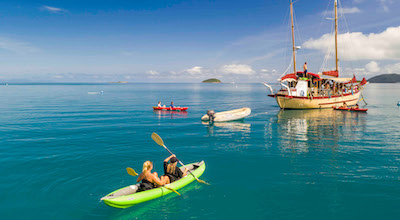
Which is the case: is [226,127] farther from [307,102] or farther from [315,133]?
[307,102]

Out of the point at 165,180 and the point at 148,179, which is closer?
the point at 148,179

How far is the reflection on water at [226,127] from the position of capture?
25.6 m

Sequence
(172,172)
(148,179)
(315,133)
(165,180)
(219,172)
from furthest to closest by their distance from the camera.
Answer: (315,133), (219,172), (172,172), (165,180), (148,179)

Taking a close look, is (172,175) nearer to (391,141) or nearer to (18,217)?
(18,217)

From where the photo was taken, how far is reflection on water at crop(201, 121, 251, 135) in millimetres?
25609

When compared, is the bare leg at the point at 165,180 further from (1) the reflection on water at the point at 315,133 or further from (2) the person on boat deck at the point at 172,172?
(1) the reflection on water at the point at 315,133

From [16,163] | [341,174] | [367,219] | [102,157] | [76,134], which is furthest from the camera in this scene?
[76,134]

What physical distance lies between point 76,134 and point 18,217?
14.3 meters

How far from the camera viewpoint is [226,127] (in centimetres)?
2808

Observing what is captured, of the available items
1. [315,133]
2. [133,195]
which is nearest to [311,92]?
[315,133]

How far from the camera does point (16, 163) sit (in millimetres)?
14875

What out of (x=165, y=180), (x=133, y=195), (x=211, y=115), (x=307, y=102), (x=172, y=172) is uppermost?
(x=307, y=102)

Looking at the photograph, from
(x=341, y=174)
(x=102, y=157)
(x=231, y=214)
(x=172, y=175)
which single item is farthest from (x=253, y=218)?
(x=102, y=157)

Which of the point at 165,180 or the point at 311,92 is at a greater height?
the point at 311,92
